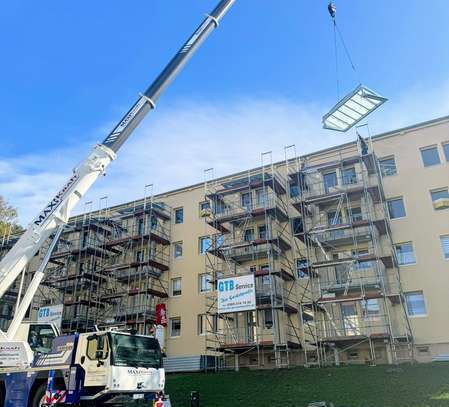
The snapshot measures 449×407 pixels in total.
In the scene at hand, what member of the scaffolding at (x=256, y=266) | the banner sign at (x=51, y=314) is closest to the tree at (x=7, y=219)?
the banner sign at (x=51, y=314)

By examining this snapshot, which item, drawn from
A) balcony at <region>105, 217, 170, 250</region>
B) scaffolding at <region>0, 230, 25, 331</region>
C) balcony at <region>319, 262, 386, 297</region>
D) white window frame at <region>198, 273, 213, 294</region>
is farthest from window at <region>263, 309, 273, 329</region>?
scaffolding at <region>0, 230, 25, 331</region>

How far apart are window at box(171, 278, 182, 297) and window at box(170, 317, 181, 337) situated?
1.60 metres

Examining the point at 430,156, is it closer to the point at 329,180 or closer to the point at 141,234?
the point at 329,180

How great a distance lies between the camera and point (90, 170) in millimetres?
14703

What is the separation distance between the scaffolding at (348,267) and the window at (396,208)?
29.5 inches

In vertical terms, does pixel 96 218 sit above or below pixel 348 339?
above

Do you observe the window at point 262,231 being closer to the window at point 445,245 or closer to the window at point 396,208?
the window at point 396,208

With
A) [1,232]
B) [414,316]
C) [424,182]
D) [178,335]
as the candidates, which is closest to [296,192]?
[424,182]

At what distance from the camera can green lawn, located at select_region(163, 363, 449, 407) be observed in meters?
14.8

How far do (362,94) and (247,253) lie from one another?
11.6 m

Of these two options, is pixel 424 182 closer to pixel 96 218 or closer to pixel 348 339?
pixel 348 339

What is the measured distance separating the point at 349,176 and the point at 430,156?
14.4 feet

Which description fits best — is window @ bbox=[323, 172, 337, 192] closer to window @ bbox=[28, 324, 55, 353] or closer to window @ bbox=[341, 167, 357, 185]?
window @ bbox=[341, 167, 357, 185]

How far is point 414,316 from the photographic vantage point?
22141 mm
